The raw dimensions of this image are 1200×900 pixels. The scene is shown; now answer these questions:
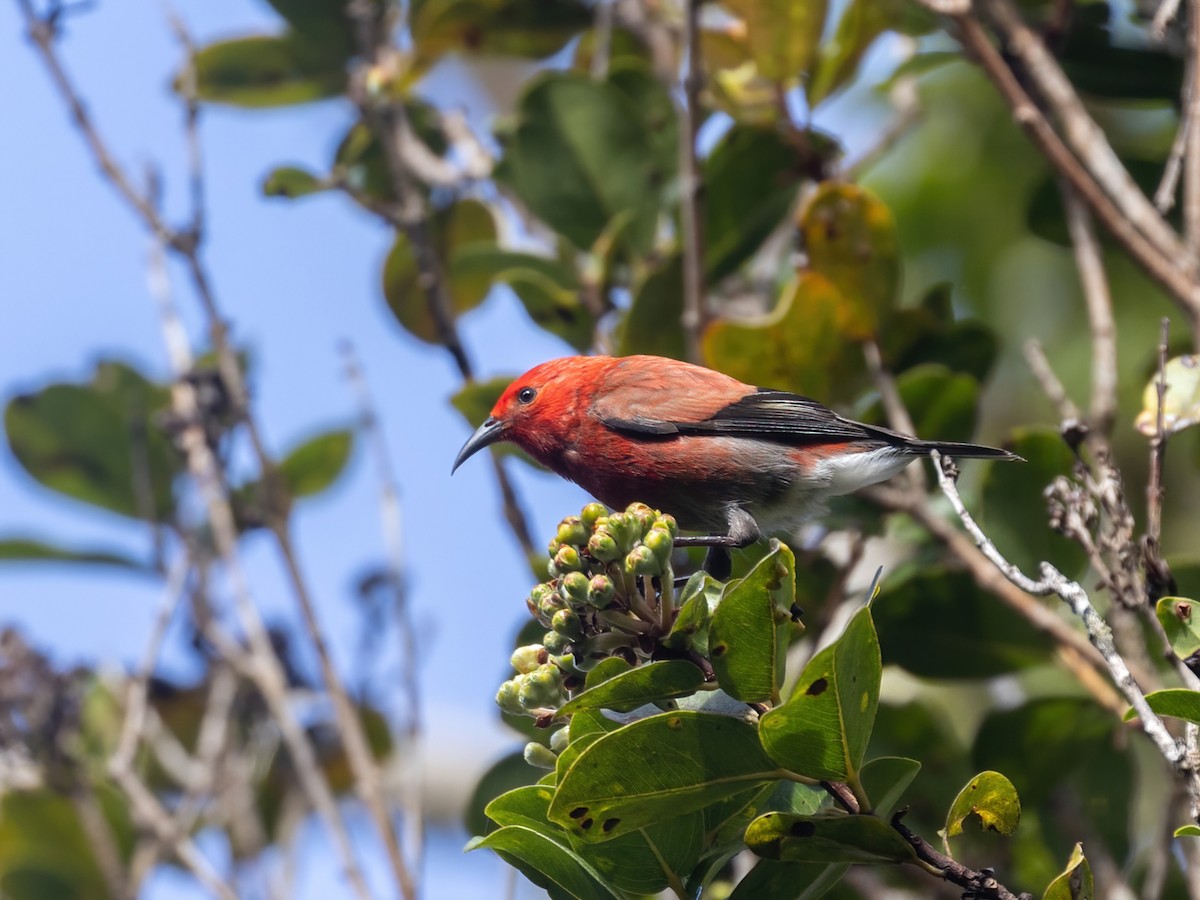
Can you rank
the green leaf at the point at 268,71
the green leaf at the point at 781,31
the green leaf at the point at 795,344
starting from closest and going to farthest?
the green leaf at the point at 795,344, the green leaf at the point at 781,31, the green leaf at the point at 268,71

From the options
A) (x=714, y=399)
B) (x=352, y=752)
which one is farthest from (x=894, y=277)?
(x=352, y=752)

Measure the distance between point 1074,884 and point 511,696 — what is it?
3.09 feet

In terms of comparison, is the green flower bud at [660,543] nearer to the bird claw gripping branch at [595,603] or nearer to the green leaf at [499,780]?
the bird claw gripping branch at [595,603]

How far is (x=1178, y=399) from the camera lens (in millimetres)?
2904

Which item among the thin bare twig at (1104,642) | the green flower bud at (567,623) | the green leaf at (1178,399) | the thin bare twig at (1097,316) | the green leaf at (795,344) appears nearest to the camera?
the thin bare twig at (1104,642)

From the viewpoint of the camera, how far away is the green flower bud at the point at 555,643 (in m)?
2.29

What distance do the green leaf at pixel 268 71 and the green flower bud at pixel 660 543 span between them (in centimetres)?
337

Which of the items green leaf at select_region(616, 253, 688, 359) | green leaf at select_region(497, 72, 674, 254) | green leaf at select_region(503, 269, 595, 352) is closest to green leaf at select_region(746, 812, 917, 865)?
green leaf at select_region(616, 253, 688, 359)

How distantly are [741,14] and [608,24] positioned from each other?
2.83ft

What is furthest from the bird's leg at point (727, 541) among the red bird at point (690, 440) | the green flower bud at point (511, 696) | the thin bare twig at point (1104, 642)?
the green flower bud at point (511, 696)

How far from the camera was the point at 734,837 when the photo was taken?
2240mm

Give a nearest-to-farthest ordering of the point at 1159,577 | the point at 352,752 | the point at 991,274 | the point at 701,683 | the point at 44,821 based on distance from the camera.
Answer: the point at 701,683 → the point at 1159,577 → the point at 352,752 → the point at 44,821 → the point at 991,274

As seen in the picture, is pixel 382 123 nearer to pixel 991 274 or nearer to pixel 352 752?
pixel 352 752

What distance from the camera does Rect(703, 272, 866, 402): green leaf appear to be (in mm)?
3740
